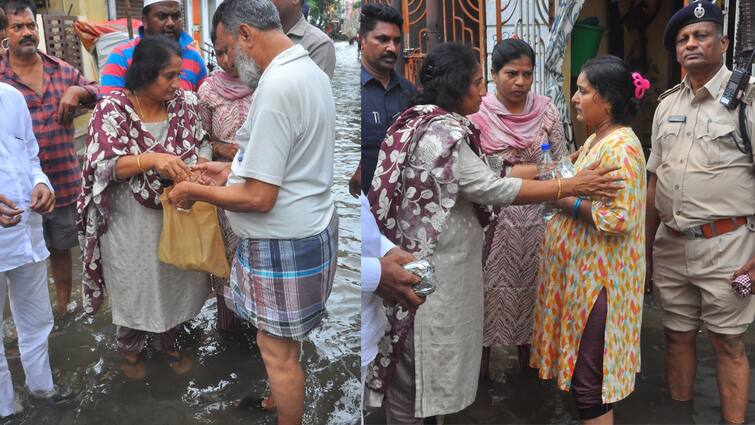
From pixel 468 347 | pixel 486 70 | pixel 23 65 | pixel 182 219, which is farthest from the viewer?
pixel 486 70

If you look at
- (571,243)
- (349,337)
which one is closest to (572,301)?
(571,243)

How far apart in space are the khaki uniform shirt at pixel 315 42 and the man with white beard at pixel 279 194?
0.75 m

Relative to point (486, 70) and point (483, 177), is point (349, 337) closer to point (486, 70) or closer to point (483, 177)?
point (483, 177)

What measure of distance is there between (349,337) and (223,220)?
0.86m

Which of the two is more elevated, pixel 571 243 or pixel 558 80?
pixel 558 80

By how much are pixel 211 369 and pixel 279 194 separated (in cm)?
135

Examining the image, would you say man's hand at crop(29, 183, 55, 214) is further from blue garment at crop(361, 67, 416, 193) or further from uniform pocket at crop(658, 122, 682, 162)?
uniform pocket at crop(658, 122, 682, 162)

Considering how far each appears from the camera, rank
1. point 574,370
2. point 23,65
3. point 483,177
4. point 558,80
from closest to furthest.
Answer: point 483,177 → point 574,370 → point 23,65 → point 558,80

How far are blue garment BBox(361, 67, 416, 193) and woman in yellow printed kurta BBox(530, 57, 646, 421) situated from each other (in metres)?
0.75

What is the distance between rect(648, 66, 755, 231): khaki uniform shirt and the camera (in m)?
2.49

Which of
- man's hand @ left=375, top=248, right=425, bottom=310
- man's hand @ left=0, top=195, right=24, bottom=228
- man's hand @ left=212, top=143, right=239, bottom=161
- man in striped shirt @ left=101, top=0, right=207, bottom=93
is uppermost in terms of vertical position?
man in striped shirt @ left=101, top=0, right=207, bottom=93

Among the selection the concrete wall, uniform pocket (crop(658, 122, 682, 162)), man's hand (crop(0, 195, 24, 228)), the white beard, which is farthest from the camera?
the concrete wall

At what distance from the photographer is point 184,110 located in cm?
282

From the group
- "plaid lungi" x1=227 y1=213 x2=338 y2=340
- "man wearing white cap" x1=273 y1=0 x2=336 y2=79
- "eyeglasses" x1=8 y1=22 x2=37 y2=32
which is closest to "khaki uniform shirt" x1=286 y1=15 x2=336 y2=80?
"man wearing white cap" x1=273 y1=0 x2=336 y2=79
